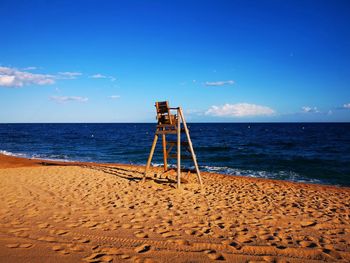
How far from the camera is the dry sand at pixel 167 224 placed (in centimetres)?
451

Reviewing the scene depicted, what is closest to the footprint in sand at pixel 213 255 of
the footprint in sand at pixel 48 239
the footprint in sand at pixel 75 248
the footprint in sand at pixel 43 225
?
the footprint in sand at pixel 75 248

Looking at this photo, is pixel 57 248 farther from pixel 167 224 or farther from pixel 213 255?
pixel 213 255

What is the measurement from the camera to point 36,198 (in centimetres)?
823

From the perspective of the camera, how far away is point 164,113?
10.1m

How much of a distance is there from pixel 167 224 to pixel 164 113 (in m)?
5.04

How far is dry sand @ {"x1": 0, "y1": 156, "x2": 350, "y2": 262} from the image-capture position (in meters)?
4.51

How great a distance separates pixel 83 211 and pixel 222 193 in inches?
196

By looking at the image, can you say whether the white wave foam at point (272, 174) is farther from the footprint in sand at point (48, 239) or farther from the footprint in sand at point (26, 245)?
the footprint in sand at point (26, 245)

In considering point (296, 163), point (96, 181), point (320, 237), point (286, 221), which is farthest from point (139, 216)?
point (296, 163)

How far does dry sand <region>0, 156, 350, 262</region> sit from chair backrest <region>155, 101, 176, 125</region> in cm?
262

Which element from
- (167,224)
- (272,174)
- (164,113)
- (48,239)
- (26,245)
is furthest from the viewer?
(272,174)

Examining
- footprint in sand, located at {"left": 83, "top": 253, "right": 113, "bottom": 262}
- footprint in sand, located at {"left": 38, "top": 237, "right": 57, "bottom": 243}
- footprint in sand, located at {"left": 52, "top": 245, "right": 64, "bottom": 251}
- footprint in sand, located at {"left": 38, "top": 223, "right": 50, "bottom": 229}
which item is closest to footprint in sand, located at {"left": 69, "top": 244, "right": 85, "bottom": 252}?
footprint in sand, located at {"left": 52, "top": 245, "right": 64, "bottom": 251}

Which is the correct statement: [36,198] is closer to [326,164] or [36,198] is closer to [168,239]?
[168,239]

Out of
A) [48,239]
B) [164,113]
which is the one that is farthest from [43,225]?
[164,113]
